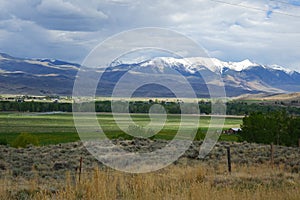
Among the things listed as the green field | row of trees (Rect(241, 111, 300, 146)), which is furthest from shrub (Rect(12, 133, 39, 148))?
row of trees (Rect(241, 111, 300, 146))

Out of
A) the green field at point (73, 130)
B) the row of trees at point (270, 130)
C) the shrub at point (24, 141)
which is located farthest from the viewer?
the row of trees at point (270, 130)

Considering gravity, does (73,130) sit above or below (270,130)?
below

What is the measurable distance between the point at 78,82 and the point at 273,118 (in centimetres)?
4813

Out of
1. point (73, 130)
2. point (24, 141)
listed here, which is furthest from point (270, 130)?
point (73, 130)

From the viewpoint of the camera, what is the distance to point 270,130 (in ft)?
188

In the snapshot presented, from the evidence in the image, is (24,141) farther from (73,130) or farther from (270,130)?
(73,130)

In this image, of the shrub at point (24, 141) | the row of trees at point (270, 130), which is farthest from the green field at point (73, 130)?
the shrub at point (24, 141)

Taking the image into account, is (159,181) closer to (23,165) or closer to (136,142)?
(23,165)

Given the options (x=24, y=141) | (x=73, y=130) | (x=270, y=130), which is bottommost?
(x=73, y=130)

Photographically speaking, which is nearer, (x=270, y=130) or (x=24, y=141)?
(x=24, y=141)

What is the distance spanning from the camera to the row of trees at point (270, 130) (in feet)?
189

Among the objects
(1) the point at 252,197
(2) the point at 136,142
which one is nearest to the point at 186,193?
(1) the point at 252,197

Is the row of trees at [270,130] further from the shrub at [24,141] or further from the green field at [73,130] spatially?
Answer: the shrub at [24,141]

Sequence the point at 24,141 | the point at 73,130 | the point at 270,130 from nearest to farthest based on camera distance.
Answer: the point at 24,141
the point at 270,130
the point at 73,130
